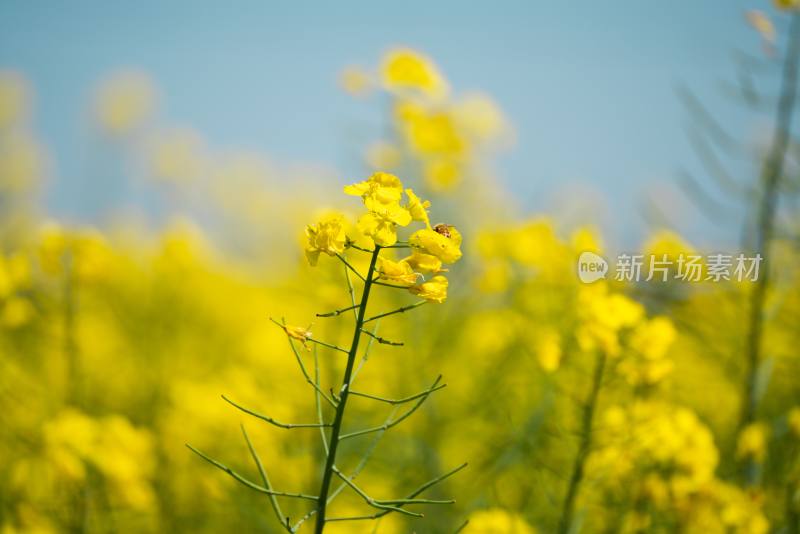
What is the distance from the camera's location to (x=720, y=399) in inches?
127

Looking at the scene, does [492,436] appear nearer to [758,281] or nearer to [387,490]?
[387,490]

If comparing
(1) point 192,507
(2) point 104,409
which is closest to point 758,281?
(1) point 192,507

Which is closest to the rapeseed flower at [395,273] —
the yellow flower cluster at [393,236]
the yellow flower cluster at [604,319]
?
the yellow flower cluster at [393,236]

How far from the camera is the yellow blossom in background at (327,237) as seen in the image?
831 millimetres

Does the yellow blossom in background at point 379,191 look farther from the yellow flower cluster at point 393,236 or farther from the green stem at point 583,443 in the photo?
the green stem at point 583,443

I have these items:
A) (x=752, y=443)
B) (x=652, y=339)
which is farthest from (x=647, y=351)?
(x=752, y=443)

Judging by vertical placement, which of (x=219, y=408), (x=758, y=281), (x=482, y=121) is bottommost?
(x=219, y=408)

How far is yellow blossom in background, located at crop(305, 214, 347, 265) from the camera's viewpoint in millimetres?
831

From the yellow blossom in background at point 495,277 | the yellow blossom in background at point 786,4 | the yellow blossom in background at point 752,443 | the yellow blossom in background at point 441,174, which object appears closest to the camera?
the yellow blossom in background at point 752,443

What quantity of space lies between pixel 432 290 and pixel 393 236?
0.10m

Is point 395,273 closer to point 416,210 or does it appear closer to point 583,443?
point 416,210

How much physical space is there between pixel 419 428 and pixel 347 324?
0.62 meters

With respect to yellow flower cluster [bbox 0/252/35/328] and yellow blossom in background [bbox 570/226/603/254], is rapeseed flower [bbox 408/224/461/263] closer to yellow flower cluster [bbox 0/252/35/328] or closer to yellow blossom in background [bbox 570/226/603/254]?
yellow blossom in background [bbox 570/226/603/254]

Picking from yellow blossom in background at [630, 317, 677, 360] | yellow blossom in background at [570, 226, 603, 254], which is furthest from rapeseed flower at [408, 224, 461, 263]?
yellow blossom in background at [570, 226, 603, 254]
